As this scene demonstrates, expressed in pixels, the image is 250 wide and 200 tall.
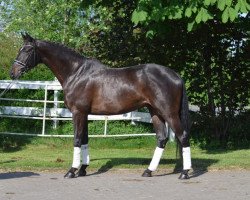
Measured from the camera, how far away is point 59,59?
10305 millimetres

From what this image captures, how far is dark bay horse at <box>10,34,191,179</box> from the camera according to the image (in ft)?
32.6

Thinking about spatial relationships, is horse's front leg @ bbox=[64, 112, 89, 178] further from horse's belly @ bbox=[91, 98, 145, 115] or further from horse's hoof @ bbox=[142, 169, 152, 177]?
horse's hoof @ bbox=[142, 169, 152, 177]

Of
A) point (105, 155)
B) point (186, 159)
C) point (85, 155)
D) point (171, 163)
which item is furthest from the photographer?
point (105, 155)

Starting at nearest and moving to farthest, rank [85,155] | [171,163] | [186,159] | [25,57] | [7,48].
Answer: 1. [186,159]
2. [25,57]
3. [85,155]
4. [171,163]
5. [7,48]

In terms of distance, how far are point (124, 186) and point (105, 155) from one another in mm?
3660

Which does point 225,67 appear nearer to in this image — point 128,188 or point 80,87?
A: point 80,87

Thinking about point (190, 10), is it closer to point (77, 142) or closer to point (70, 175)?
point (77, 142)

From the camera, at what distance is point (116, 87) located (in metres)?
10.1

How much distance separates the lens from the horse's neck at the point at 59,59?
33.7 feet

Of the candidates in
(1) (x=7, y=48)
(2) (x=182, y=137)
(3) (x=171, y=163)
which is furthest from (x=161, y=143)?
(1) (x=7, y=48)

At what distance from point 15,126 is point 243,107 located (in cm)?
619

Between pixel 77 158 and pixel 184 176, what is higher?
pixel 77 158

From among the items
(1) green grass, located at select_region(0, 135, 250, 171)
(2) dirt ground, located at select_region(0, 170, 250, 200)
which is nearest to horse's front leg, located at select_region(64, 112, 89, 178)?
(2) dirt ground, located at select_region(0, 170, 250, 200)

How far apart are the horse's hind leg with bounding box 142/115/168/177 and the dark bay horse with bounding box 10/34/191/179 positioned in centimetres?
2
